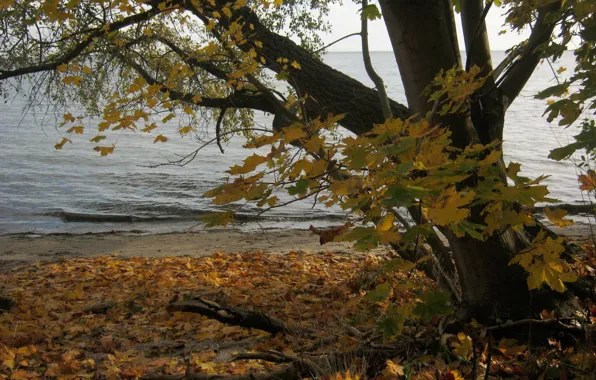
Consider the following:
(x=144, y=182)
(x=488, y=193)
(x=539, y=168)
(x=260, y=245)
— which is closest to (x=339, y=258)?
(x=260, y=245)

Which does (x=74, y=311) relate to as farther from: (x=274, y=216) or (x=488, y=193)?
(x=274, y=216)

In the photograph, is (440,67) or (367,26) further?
(367,26)

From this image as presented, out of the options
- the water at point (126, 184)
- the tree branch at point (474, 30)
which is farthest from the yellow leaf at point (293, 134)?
the water at point (126, 184)

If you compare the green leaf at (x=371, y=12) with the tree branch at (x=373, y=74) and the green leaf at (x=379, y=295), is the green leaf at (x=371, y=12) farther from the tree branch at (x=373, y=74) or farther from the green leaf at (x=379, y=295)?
the green leaf at (x=379, y=295)

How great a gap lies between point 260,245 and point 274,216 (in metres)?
4.14

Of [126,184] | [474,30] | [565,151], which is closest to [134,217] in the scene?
[126,184]

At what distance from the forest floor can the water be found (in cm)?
373

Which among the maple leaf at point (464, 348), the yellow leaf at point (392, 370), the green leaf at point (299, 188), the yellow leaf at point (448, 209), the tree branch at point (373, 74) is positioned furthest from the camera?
the tree branch at point (373, 74)

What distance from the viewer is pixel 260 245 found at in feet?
39.5

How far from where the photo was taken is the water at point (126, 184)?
15.8m

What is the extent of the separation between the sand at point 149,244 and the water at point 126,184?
3.27ft

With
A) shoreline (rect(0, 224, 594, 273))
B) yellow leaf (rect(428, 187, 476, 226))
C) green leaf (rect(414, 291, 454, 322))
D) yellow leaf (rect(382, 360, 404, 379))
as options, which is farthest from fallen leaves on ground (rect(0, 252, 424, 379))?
shoreline (rect(0, 224, 594, 273))

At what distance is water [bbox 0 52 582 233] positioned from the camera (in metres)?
15.8

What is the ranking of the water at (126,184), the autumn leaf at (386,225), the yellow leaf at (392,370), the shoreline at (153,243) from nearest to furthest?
the autumn leaf at (386,225)
the yellow leaf at (392,370)
the shoreline at (153,243)
the water at (126,184)
